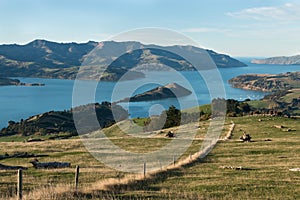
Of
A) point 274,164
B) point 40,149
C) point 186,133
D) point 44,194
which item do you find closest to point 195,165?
point 274,164

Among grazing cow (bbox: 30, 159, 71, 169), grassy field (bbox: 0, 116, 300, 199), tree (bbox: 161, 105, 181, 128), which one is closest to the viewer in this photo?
grassy field (bbox: 0, 116, 300, 199)

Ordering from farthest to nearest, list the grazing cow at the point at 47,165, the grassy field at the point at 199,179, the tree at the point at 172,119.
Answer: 1. the tree at the point at 172,119
2. the grazing cow at the point at 47,165
3. the grassy field at the point at 199,179

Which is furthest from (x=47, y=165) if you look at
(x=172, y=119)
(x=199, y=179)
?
(x=172, y=119)

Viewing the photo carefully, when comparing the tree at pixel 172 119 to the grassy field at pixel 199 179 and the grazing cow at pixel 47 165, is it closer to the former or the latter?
the grassy field at pixel 199 179

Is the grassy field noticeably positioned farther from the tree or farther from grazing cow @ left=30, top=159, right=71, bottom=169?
the tree

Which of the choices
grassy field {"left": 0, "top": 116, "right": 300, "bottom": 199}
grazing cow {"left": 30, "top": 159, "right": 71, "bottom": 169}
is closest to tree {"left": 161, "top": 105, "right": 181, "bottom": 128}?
grassy field {"left": 0, "top": 116, "right": 300, "bottom": 199}

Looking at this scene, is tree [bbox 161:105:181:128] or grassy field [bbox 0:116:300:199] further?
tree [bbox 161:105:181:128]

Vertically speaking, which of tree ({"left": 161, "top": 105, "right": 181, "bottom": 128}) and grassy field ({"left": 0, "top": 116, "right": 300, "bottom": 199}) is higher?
grassy field ({"left": 0, "top": 116, "right": 300, "bottom": 199})

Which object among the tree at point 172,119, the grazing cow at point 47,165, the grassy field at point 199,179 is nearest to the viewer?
the grassy field at point 199,179

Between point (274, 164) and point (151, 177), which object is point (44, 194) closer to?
point (151, 177)

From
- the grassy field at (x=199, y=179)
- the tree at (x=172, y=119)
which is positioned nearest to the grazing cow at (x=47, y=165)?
the grassy field at (x=199, y=179)

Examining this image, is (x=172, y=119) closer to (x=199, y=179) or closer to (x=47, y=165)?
(x=47, y=165)

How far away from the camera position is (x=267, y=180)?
71.0 feet

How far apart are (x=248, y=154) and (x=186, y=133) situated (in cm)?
2492
